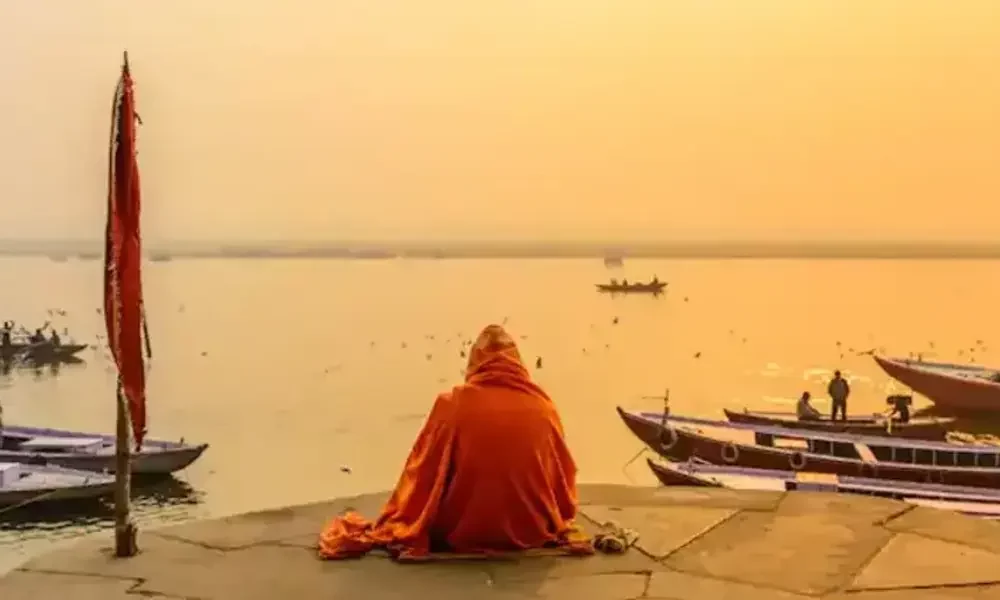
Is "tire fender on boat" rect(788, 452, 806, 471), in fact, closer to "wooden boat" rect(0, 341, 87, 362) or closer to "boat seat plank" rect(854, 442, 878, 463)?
"boat seat plank" rect(854, 442, 878, 463)

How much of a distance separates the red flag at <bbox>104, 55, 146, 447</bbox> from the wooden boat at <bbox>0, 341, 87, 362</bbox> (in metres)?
15.4

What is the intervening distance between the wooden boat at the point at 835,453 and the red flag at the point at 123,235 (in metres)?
7.67

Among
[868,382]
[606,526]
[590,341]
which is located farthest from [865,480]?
[590,341]

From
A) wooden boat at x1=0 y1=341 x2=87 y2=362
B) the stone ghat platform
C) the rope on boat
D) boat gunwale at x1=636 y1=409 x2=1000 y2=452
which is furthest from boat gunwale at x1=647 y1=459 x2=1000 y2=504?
wooden boat at x1=0 y1=341 x2=87 y2=362

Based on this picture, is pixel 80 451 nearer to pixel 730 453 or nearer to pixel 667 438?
pixel 667 438

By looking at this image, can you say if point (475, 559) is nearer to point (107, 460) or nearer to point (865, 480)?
point (865, 480)

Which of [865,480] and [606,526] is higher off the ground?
[606,526]

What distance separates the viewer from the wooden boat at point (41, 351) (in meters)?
17.5

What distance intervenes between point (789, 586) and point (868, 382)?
51.4 ft

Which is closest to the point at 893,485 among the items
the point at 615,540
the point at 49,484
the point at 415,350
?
the point at 615,540

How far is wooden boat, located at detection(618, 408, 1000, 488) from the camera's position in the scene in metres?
9.71

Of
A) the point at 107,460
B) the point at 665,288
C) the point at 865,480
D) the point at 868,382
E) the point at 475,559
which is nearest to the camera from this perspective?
the point at 475,559

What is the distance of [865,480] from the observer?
9430 millimetres

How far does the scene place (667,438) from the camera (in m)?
11.8
